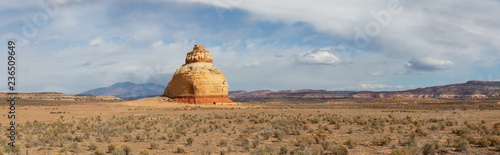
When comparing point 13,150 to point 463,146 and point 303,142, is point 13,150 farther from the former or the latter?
point 463,146

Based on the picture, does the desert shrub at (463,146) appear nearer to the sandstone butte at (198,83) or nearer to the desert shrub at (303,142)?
the desert shrub at (303,142)

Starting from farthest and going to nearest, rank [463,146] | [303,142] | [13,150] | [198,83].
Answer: [198,83]
[303,142]
[13,150]
[463,146]

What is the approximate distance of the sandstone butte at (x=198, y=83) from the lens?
5634 centimetres

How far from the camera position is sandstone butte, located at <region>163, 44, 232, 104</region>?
56.3 meters

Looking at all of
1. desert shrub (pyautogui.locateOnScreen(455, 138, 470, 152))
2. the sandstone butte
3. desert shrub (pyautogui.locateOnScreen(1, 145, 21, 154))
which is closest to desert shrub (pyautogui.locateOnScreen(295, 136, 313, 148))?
desert shrub (pyautogui.locateOnScreen(455, 138, 470, 152))

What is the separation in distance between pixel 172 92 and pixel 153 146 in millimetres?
Result: 49781

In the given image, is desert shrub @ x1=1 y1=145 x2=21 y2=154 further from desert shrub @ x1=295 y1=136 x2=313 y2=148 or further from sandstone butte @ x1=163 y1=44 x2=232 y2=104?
sandstone butte @ x1=163 y1=44 x2=232 y2=104

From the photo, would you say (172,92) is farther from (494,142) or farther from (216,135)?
(494,142)

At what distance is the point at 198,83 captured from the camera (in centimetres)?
5619

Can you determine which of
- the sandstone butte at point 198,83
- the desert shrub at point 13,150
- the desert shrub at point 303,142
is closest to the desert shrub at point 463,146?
the desert shrub at point 303,142

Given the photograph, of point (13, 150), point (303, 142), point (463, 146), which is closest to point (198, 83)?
point (13, 150)

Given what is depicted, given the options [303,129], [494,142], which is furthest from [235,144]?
[494,142]

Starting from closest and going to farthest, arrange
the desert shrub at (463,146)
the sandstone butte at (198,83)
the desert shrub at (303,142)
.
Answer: the desert shrub at (463,146) < the desert shrub at (303,142) < the sandstone butte at (198,83)

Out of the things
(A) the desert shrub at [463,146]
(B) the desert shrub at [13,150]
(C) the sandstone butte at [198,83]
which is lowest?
(A) the desert shrub at [463,146]
